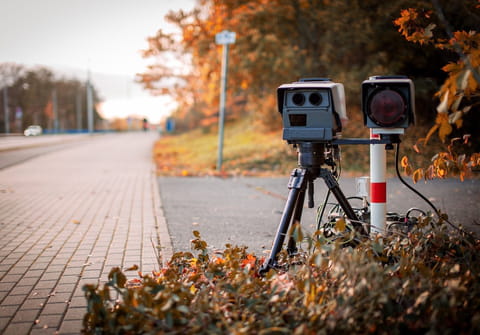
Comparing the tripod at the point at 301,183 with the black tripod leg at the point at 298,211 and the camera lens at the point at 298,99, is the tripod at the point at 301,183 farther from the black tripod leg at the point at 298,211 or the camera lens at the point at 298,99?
the camera lens at the point at 298,99

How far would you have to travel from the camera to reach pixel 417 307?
2.62 meters

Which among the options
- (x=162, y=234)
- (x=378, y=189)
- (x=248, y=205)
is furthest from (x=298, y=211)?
(x=248, y=205)

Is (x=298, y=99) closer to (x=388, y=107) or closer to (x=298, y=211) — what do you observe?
(x=388, y=107)

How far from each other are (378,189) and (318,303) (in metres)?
1.29

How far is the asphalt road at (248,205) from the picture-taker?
5.75 meters

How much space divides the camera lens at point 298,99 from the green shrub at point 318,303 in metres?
0.93

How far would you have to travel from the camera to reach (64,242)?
5.55 m

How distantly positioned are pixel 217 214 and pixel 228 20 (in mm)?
8758

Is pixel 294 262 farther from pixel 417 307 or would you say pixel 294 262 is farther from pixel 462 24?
pixel 462 24

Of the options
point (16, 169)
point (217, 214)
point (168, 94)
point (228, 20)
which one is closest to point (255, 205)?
point (217, 214)

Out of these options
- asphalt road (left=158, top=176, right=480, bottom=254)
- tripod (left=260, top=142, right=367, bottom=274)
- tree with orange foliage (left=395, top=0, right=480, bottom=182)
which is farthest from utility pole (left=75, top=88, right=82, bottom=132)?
tripod (left=260, top=142, right=367, bottom=274)

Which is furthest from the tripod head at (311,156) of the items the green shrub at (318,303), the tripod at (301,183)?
the green shrub at (318,303)

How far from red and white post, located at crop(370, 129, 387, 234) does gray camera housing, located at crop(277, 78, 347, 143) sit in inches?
21.7

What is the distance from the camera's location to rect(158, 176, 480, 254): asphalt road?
5.75 metres
